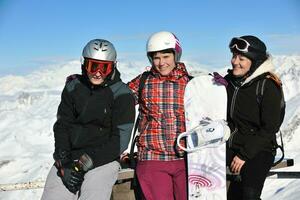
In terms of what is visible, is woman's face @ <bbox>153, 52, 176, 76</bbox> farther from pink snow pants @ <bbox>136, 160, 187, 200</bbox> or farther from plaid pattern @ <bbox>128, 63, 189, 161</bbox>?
pink snow pants @ <bbox>136, 160, 187, 200</bbox>

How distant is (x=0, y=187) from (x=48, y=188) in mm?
1634

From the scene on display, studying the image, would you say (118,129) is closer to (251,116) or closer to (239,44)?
(251,116)

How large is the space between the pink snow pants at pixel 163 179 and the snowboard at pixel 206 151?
0.08 m

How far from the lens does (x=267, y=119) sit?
144 inches

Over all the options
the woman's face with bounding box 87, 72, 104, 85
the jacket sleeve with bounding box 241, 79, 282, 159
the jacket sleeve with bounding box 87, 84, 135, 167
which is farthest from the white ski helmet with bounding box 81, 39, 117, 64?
the jacket sleeve with bounding box 241, 79, 282, 159

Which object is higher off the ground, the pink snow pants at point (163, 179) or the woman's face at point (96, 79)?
the woman's face at point (96, 79)

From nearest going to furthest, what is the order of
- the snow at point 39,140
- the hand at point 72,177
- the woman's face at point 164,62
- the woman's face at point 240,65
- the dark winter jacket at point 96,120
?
1. the hand at point 72,177
2. the dark winter jacket at point 96,120
3. the woman's face at point 240,65
4. the woman's face at point 164,62
5. the snow at point 39,140

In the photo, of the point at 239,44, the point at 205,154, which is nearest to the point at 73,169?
the point at 205,154

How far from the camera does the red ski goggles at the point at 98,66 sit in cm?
377

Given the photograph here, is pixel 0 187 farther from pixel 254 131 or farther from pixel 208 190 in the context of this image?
pixel 254 131

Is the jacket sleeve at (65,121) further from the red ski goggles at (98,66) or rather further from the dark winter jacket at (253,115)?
the dark winter jacket at (253,115)

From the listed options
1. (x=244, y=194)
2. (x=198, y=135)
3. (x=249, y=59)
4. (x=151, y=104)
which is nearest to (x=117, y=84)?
(x=151, y=104)

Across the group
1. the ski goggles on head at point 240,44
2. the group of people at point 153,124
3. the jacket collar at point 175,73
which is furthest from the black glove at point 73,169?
the ski goggles on head at point 240,44

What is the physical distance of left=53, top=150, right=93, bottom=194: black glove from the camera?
11.8 feet
